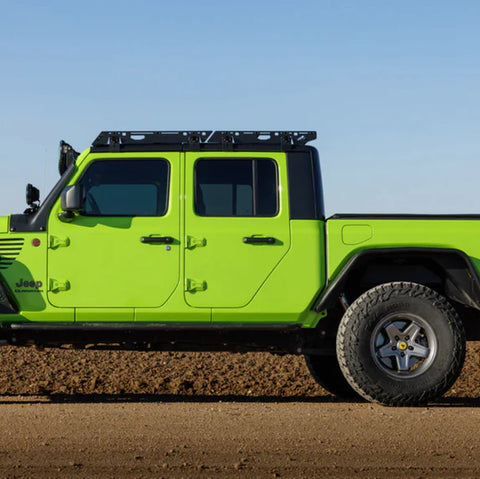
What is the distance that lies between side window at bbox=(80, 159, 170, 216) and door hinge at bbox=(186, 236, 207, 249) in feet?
1.10

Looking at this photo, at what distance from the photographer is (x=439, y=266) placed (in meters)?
7.39

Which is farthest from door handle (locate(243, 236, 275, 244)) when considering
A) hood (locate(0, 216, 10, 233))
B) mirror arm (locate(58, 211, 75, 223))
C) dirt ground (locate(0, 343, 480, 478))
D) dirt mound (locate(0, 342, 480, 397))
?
dirt mound (locate(0, 342, 480, 397))

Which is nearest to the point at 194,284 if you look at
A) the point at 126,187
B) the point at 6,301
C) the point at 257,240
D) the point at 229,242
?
the point at 229,242

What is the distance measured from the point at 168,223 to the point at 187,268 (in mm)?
409

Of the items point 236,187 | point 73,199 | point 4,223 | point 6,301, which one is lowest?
point 6,301

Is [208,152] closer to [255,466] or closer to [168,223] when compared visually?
[168,223]

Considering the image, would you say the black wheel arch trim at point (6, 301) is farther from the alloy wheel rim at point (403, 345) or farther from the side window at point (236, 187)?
the alloy wheel rim at point (403, 345)

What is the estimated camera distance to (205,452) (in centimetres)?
519

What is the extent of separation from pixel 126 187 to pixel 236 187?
0.94 metres

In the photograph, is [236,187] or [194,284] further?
[236,187]

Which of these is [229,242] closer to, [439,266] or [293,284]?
[293,284]

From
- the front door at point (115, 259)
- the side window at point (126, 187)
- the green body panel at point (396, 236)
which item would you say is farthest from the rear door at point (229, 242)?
the green body panel at point (396, 236)

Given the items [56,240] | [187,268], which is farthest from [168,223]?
[56,240]

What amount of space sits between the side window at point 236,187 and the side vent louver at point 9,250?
4.97 ft
